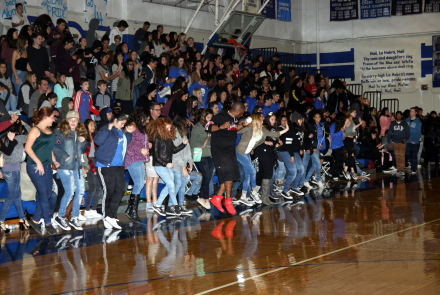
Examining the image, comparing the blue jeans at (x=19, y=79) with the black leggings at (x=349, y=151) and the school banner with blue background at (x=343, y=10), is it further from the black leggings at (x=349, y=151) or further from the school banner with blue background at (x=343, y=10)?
the school banner with blue background at (x=343, y=10)

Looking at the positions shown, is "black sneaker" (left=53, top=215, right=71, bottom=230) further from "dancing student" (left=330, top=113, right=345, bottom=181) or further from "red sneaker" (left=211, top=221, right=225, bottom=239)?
"dancing student" (left=330, top=113, right=345, bottom=181)

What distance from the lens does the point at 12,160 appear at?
8.50 meters

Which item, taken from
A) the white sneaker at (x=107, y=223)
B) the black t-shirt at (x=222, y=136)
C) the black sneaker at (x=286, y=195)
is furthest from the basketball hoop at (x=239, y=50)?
the white sneaker at (x=107, y=223)

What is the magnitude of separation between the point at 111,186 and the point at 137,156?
0.86 meters

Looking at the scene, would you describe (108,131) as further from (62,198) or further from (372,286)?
(372,286)

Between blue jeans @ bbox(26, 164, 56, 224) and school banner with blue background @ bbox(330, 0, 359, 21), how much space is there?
20.2 metres

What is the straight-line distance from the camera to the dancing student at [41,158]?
26.7 ft

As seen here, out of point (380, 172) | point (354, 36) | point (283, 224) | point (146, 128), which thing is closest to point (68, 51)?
point (146, 128)

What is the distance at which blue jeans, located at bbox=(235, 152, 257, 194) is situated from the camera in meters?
11.0

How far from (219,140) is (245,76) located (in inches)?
310

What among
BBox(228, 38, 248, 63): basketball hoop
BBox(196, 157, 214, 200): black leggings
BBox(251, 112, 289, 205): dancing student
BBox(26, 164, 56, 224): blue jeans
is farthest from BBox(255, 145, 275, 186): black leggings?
BBox(228, 38, 248, 63): basketball hoop

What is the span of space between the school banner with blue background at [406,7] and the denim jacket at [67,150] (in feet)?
64.1

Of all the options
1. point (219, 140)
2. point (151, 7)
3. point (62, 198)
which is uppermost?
point (151, 7)

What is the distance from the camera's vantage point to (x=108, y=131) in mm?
8664
